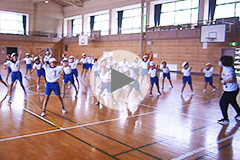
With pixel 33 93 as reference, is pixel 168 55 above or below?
above

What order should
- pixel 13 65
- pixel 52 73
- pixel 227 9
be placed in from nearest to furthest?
pixel 52 73
pixel 13 65
pixel 227 9

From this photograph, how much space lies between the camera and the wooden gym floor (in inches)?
166

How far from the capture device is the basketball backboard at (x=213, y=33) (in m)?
19.6

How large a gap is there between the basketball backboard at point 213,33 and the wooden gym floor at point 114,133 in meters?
13.1

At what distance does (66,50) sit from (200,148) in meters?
34.7

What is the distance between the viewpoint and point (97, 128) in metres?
5.66

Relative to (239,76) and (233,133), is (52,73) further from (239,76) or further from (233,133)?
(239,76)

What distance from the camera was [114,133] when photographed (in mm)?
5336

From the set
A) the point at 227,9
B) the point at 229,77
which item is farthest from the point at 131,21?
the point at 229,77

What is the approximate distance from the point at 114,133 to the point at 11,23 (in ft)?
110

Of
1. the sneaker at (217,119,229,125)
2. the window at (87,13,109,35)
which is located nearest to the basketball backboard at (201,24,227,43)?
the window at (87,13,109,35)

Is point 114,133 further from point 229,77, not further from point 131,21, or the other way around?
point 131,21

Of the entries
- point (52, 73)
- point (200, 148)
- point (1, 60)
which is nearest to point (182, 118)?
point (200, 148)
